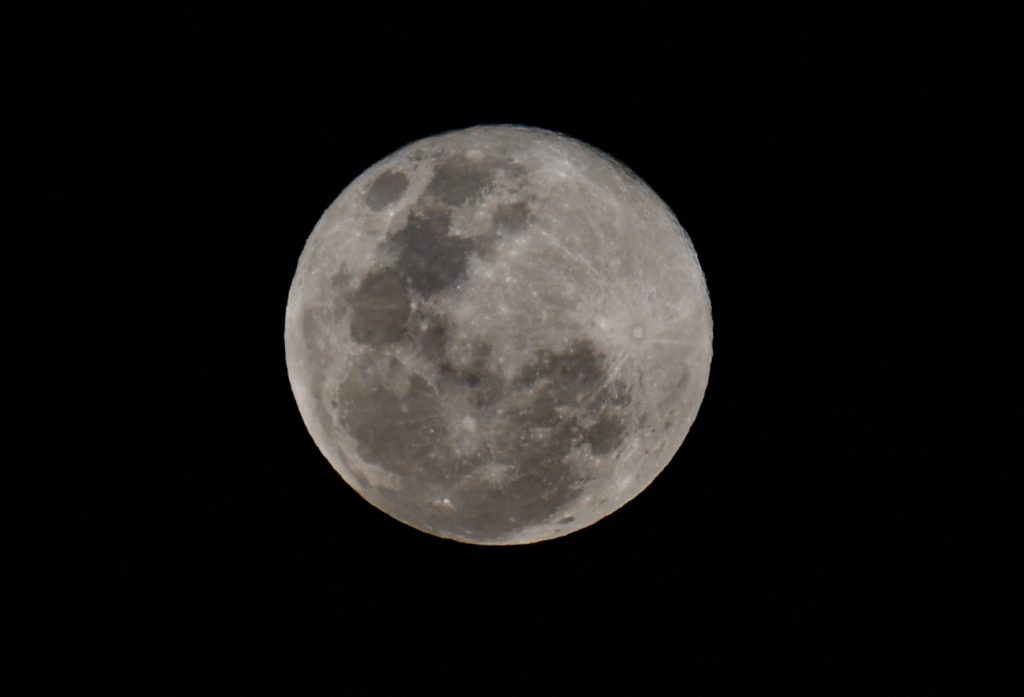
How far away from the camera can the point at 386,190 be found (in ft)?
16.9

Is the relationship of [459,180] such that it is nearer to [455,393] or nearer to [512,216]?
[512,216]

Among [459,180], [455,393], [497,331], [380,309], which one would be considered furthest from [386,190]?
[455,393]

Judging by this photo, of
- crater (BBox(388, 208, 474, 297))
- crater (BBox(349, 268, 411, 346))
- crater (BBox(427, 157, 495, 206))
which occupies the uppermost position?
crater (BBox(427, 157, 495, 206))

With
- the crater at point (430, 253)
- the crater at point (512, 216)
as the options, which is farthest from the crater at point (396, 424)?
the crater at point (512, 216)

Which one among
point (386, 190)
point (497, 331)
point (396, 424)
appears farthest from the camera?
point (386, 190)

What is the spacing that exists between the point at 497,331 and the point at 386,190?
1.20 meters

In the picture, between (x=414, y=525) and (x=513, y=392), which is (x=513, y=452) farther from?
(x=414, y=525)

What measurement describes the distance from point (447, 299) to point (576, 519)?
183 cm

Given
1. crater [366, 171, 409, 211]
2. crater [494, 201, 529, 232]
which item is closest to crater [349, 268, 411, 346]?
crater [366, 171, 409, 211]

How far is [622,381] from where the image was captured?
4.92 metres

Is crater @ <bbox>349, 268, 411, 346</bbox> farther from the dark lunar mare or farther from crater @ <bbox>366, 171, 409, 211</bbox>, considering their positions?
crater @ <bbox>366, 171, 409, 211</bbox>

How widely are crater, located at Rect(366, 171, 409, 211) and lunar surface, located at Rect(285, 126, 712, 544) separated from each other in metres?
0.01

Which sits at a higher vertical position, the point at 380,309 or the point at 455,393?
the point at 380,309

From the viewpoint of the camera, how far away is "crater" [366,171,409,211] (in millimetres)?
5074
